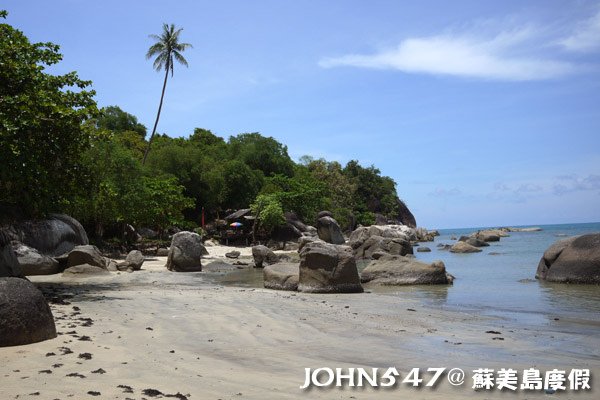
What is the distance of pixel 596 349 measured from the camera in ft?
26.3

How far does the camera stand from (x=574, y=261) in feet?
60.3

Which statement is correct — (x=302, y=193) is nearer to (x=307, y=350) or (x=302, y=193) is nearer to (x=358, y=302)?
(x=358, y=302)

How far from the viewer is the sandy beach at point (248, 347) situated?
5180mm

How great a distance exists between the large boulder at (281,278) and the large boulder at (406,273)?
3.07 metres

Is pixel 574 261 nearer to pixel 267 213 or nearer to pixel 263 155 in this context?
pixel 267 213

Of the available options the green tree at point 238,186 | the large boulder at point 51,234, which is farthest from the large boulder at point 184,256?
the green tree at point 238,186

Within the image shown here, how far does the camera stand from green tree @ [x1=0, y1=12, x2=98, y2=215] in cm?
1146

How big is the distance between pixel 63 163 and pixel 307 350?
30.6 feet

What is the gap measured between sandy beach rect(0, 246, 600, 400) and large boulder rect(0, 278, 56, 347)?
18 centimetres

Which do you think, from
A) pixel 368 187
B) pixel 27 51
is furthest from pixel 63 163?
pixel 368 187

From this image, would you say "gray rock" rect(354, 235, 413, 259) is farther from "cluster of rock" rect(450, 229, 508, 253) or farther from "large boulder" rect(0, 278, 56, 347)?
"large boulder" rect(0, 278, 56, 347)

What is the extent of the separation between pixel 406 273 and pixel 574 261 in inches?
230

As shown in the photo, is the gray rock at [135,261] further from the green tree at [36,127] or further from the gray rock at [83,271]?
the green tree at [36,127]

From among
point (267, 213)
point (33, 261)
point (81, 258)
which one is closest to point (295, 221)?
point (267, 213)
